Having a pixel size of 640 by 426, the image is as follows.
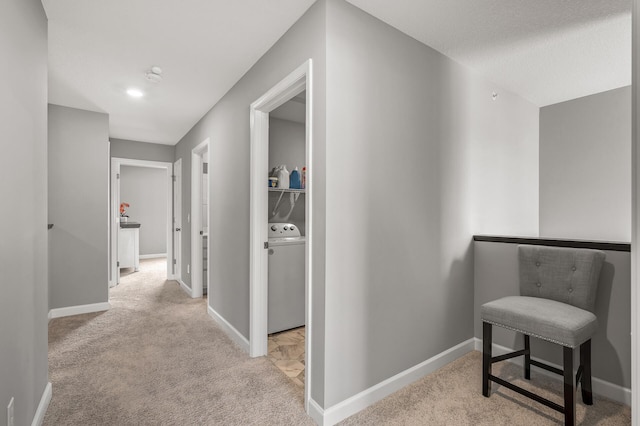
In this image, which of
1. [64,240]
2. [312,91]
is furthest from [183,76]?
[64,240]

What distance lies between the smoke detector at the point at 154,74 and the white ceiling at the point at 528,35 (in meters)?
1.83

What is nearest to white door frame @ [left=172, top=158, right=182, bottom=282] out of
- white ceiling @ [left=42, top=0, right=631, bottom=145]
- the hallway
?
the hallway

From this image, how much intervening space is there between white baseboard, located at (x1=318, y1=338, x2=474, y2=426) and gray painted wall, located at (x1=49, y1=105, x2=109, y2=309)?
135 inches

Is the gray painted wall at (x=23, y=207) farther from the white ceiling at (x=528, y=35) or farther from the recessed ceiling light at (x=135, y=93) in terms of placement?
the white ceiling at (x=528, y=35)

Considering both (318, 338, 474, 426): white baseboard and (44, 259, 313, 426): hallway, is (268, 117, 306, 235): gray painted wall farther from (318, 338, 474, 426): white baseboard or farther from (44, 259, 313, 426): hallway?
(318, 338, 474, 426): white baseboard

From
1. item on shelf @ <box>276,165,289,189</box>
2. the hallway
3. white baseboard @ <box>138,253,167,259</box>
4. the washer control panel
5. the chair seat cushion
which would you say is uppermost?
item on shelf @ <box>276,165,289,189</box>

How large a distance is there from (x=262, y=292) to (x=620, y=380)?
8.07ft

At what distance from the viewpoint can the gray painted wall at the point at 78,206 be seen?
3.58 m

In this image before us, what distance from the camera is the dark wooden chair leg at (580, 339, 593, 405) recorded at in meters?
1.86

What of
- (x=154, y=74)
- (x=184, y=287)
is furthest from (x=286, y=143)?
(x=184, y=287)

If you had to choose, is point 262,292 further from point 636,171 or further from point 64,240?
point 64,240

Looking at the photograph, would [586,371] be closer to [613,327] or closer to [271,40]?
[613,327]

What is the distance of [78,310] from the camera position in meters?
3.71

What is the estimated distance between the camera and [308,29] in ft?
6.19
